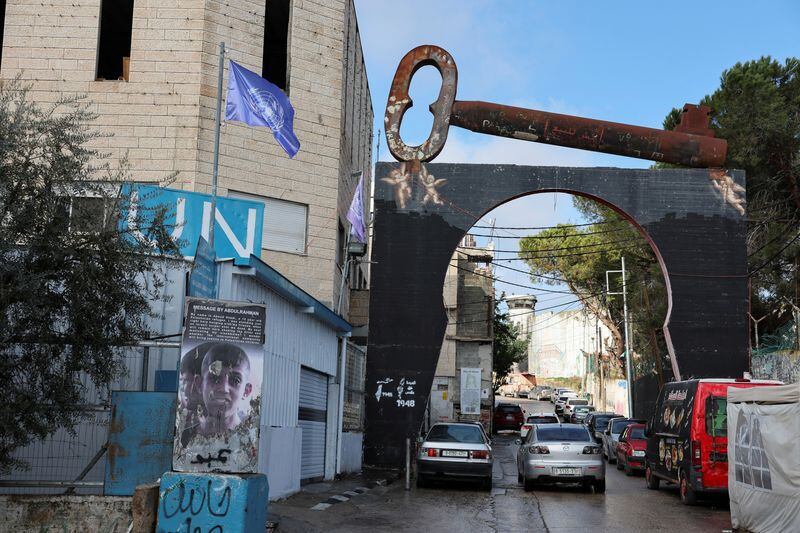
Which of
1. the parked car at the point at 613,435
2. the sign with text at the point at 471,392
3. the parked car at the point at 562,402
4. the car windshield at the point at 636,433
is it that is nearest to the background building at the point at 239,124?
the car windshield at the point at 636,433

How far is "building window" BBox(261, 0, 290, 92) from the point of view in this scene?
76.7 ft

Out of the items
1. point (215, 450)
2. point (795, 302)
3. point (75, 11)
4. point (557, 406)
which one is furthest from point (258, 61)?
point (557, 406)

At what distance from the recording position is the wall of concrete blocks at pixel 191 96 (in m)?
20.8

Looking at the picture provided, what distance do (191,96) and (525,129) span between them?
9096 millimetres

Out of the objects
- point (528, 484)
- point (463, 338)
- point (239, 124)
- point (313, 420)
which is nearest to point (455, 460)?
point (528, 484)

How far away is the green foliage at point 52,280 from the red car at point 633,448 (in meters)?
17.6

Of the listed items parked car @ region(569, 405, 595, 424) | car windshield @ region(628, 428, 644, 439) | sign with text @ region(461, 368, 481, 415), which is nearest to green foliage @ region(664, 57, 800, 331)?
car windshield @ region(628, 428, 644, 439)

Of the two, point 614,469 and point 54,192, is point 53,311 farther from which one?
point 614,469

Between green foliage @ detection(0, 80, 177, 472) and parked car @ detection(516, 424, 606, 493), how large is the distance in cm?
1093

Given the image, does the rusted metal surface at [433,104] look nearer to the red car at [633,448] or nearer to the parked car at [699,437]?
the red car at [633,448]

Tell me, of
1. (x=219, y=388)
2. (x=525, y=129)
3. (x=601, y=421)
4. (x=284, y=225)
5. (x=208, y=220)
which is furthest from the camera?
(x=601, y=421)

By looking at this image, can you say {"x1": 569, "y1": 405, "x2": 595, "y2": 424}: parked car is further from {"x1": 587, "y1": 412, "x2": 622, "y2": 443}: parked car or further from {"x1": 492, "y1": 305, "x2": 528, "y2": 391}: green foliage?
{"x1": 587, "y1": 412, "x2": 622, "y2": 443}: parked car

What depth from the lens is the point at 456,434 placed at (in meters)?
19.6

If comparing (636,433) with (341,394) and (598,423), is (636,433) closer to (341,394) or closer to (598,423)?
(341,394)
